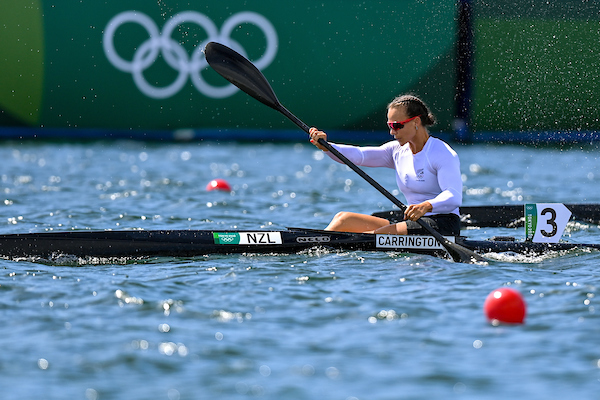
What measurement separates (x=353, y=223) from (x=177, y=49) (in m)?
11.0

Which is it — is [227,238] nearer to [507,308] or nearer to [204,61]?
[507,308]

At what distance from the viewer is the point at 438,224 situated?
719 centimetres

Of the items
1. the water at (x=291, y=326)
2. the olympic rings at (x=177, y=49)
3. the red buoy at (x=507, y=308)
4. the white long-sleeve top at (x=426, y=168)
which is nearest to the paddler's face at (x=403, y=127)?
the white long-sleeve top at (x=426, y=168)

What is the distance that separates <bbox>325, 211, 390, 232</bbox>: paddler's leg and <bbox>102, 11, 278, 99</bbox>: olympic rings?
10.4 meters

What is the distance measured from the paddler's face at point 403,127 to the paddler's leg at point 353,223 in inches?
32.8

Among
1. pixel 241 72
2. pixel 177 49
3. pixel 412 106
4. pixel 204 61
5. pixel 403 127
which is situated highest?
pixel 177 49

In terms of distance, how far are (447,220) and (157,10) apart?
11.7 m

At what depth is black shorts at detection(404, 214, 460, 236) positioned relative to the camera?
23.5 feet

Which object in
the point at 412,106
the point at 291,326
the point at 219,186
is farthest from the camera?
the point at 219,186

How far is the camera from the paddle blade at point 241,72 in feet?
26.3

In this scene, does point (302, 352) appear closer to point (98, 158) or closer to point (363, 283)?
point (363, 283)

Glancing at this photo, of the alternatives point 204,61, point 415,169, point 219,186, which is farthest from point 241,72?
point 204,61

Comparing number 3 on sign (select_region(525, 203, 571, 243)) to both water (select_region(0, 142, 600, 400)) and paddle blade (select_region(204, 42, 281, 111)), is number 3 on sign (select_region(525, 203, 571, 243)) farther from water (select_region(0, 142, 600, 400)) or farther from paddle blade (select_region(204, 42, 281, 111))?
paddle blade (select_region(204, 42, 281, 111))

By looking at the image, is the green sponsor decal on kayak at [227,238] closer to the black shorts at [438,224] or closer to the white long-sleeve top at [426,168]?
the white long-sleeve top at [426,168]
